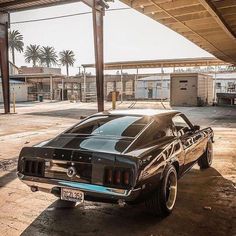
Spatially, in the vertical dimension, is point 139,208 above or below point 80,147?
below

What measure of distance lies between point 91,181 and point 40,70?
64.9m

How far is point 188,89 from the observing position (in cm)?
2969

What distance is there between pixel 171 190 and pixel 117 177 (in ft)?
4.02

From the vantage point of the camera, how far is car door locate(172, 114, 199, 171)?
16.9 ft

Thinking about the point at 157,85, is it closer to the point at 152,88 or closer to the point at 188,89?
the point at 152,88

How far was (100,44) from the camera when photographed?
17.0 m

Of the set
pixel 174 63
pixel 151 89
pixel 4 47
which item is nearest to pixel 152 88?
pixel 151 89

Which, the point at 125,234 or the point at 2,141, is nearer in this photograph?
the point at 125,234

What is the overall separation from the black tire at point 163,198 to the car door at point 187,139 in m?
0.88

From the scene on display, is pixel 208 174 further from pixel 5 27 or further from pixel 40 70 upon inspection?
pixel 40 70

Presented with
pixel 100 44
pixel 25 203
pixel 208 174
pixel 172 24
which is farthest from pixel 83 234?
pixel 100 44

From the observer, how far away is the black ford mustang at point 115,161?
11.8ft

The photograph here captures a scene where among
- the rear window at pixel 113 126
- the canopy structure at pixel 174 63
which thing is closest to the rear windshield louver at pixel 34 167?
the rear window at pixel 113 126

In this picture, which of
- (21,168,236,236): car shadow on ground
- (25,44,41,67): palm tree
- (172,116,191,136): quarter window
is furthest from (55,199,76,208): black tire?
(25,44,41,67): palm tree
